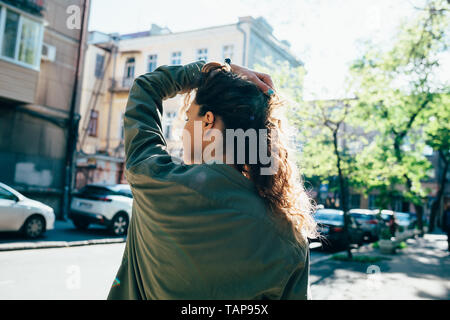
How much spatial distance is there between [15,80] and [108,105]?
1491cm

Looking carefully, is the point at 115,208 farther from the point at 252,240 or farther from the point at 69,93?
the point at 252,240

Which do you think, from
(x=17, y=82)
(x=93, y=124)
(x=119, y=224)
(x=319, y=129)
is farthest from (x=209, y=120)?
(x=93, y=124)

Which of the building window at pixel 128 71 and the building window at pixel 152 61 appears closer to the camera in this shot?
the building window at pixel 152 61

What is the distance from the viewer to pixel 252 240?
103 cm

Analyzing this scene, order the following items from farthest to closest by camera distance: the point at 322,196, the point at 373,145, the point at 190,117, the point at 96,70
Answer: the point at 322,196 → the point at 96,70 → the point at 373,145 → the point at 190,117

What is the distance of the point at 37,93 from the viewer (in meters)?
16.8

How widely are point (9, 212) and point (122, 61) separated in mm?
20976

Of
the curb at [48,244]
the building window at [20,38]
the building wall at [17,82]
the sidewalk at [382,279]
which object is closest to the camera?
the sidewalk at [382,279]

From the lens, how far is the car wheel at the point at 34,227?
11234mm

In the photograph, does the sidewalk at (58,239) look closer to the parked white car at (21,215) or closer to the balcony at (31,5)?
the parked white car at (21,215)

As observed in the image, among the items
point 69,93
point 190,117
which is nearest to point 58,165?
point 69,93

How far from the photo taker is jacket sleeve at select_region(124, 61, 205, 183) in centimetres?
116

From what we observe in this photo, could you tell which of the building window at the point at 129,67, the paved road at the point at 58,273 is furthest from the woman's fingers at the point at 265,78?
the building window at the point at 129,67

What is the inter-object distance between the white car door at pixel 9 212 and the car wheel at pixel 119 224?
10.3 ft
